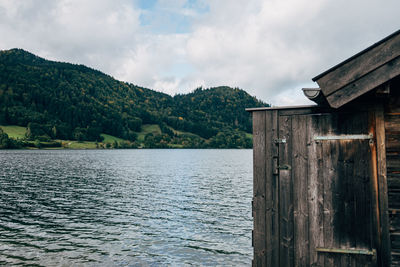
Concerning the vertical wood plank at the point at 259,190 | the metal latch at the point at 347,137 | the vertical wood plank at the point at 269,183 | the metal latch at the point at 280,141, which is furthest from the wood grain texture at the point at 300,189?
the vertical wood plank at the point at 259,190

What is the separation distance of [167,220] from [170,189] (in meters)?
16.3

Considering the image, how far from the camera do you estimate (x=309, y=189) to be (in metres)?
6.82

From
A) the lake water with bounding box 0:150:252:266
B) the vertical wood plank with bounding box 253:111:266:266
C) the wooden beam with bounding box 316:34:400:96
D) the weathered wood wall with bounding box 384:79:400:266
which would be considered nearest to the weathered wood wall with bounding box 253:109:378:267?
the vertical wood plank with bounding box 253:111:266:266

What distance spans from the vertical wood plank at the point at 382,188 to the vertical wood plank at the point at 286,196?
1.71m

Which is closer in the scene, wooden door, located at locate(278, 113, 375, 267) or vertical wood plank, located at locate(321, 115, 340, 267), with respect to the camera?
wooden door, located at locate(278, 113, 375, 267)

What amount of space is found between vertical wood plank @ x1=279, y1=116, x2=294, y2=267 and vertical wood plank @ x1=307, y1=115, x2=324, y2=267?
0.40 meters

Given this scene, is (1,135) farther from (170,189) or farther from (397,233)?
(397,233)

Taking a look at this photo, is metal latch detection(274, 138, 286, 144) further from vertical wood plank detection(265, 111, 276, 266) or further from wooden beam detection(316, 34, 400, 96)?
wooden beam detection(316, 34, 400, 96)

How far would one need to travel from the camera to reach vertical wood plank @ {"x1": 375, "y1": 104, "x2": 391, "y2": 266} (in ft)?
20.4

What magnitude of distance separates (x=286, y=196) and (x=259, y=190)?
1.97 feet

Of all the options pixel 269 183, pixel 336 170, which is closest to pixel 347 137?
pixel 336 170

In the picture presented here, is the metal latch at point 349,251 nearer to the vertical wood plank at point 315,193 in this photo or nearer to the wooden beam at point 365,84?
the vertical wood plank at point 315,193

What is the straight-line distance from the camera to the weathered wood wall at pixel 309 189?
21.2 ft

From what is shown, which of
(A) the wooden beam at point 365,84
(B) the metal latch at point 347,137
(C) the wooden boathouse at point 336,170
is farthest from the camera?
(B) the metal latch at point 347,137
